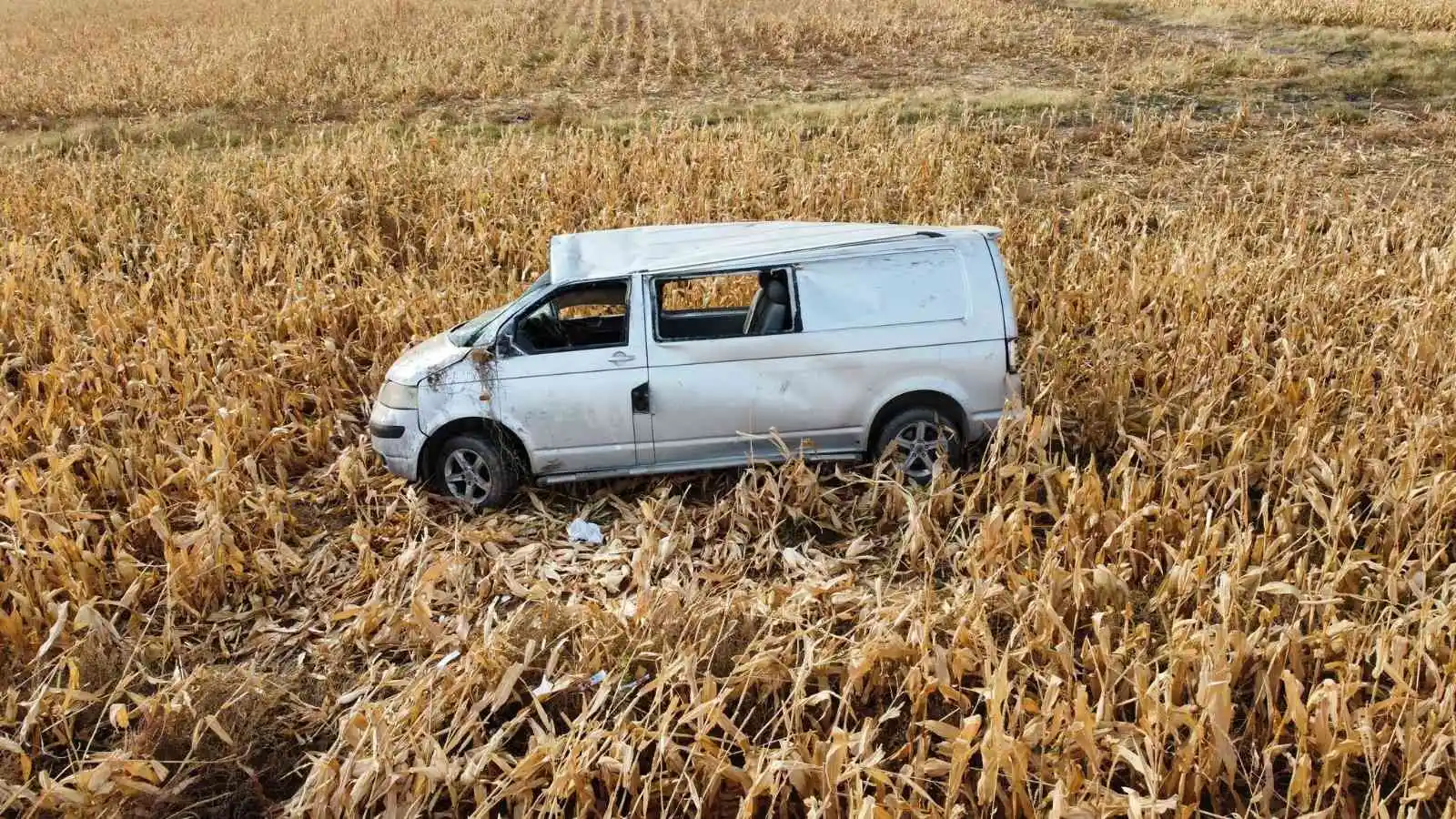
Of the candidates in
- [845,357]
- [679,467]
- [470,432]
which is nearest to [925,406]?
[845,357]

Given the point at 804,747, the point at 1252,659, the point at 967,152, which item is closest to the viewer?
the point at 804,747

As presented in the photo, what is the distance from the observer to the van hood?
6066 mm

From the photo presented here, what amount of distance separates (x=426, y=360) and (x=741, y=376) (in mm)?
2022

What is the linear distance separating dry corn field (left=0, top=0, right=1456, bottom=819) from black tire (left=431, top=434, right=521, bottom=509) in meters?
0.23

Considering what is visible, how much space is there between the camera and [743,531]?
232 inches

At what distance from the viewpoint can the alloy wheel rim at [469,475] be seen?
623 cm

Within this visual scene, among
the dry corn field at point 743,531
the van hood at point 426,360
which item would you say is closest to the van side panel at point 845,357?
the dry corn field at point 743,531

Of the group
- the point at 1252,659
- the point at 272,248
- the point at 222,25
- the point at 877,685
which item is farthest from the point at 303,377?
the point at 222,25

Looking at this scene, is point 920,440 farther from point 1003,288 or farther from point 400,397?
point 400,397

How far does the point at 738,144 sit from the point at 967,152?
3.08 m

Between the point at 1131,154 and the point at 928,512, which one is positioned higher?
the point at 1131,154

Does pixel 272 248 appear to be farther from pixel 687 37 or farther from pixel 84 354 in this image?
pixel 687 37

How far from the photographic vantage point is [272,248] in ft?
33.4

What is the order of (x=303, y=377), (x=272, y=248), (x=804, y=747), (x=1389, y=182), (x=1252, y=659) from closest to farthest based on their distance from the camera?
(x=804, y=747) → (x=1252, y=659) → (x=303, y=377) → (x=272, y=248) → (x=1389, y=182)
